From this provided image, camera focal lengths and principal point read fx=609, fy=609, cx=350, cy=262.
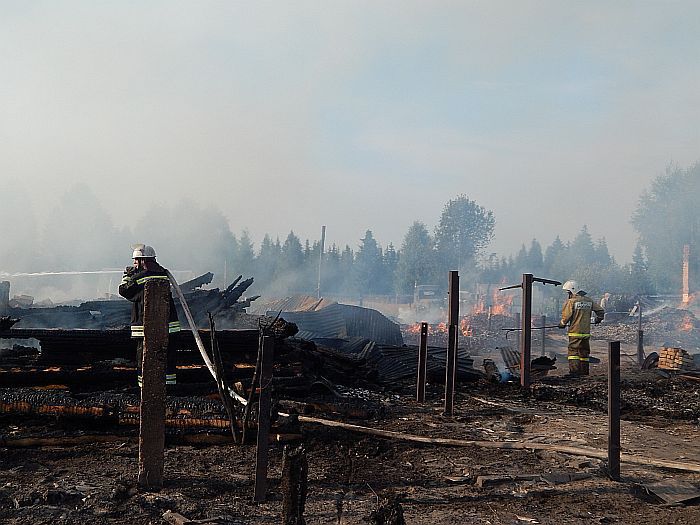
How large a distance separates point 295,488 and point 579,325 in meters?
10.5

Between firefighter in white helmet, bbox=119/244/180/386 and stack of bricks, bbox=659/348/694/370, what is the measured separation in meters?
11.8

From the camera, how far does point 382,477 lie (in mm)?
5562

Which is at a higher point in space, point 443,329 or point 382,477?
point 443,329

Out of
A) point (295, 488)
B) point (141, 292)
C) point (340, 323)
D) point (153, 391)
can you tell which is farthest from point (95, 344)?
point (340, 323)

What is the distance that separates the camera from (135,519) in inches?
173

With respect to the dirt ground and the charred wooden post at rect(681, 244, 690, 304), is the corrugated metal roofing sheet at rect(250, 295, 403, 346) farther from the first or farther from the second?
the charred wooden post at rect(681, 244, 690, 304)

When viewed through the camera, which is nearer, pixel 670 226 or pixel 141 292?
pixel 141 292

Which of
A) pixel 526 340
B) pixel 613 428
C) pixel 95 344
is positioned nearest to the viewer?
pixel 613 428

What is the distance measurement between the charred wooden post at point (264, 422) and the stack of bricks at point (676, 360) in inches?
497

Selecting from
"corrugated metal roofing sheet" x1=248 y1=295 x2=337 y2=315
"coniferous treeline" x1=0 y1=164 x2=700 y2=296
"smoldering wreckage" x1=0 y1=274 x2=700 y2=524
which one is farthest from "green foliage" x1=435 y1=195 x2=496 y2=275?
"smoldering wreckage" x1=0 y1=274 x2=700 y2=524

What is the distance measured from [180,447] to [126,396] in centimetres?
108

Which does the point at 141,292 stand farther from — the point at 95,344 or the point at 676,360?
the point at 676,360

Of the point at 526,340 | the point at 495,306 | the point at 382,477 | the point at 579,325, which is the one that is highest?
the point at 495,306

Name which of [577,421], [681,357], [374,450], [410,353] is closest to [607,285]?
[681,357]
